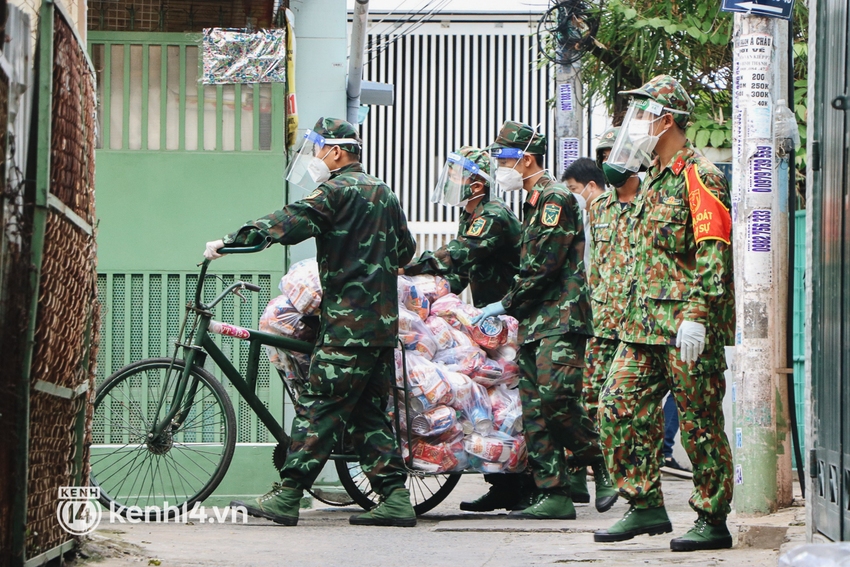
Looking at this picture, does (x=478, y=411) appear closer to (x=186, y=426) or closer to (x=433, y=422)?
(x=433, y=422)

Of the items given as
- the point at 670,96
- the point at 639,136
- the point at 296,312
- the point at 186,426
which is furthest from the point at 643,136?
the point at 186,426

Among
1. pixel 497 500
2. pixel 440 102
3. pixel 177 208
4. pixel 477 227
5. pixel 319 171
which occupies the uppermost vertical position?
pixel 440 102

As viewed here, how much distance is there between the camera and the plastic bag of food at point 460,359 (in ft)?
24.0

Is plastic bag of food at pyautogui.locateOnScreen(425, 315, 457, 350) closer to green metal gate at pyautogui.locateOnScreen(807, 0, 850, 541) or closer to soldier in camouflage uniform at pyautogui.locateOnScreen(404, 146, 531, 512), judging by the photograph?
soldier in camouflage uniform at pyautogui.locateOnScreen(404, 146, 531, 512)

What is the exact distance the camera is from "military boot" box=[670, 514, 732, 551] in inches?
219

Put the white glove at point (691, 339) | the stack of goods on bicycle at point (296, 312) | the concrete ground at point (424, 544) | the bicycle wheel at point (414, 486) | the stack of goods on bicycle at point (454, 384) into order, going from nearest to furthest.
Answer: the concrete ground at point (424, 544) < the white glove at point (691, 339) < the stack of goods on bicycle at point (296, 312) < the stack of goods on bicycle at point (454, 384) < the bicycle wheel at point (414, 486)

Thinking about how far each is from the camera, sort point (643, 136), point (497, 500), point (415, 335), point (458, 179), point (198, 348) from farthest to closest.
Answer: point (458, 179) → point (497, 500) → point (415, 335) → point (198, 348) → point (643, 136)

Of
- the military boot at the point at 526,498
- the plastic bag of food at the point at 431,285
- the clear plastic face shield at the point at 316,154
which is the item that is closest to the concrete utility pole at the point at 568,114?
the plastic bag of food at the point at 431,285

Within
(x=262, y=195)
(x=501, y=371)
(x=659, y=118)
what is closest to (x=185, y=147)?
(x=262, y=195)

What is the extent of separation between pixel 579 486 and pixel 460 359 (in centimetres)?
115

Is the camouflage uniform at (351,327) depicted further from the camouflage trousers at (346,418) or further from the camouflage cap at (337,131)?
the camouflage cap at (337,131)

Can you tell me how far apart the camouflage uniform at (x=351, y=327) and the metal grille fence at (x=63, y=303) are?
167 cm

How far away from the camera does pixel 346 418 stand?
664cm

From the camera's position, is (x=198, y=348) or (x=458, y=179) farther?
(x=458, y=179)
